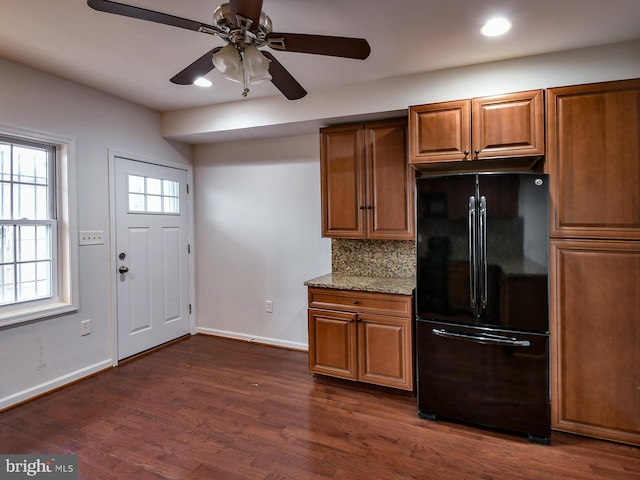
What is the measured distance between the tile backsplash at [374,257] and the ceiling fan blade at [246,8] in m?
2.24

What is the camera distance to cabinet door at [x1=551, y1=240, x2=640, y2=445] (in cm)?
209

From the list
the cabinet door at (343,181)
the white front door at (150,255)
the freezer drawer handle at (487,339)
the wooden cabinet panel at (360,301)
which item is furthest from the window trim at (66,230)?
the freezer drawer handle at (487,339)

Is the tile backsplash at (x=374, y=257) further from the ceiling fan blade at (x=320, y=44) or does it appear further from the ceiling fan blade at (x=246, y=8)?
the ceiling fan blade at (x=246, y=8)

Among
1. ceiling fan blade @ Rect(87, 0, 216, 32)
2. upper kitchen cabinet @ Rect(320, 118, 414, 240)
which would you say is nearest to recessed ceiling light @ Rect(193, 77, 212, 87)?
upper kitchen cabinet @ Rect(320, 118, 414, 240)

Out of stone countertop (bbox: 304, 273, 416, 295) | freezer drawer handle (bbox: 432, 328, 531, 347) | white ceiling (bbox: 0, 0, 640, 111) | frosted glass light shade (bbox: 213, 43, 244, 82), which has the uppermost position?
white ceiling (bbox: 0, 0, 640, 111)

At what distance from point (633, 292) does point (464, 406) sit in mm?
1235

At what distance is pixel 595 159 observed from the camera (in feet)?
7.02

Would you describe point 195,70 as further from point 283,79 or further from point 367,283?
point 367,283

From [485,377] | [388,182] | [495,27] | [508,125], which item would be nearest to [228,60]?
[495,27]

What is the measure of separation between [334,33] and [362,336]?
2.17m

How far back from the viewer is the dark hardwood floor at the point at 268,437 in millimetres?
1909

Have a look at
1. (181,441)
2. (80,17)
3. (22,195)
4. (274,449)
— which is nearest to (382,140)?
(80,17)

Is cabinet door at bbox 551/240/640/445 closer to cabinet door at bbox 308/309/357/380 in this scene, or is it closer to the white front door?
cabinet door at bbox 308/309/357/380

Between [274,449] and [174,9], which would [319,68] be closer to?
[174,9]
